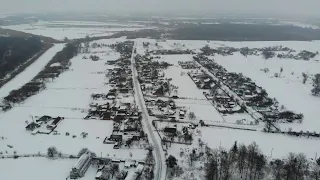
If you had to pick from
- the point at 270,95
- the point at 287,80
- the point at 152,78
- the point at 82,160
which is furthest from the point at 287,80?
the point at 82,160

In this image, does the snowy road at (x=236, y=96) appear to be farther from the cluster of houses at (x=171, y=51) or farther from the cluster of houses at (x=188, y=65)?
the cluster of houses at (x=171, y=51)

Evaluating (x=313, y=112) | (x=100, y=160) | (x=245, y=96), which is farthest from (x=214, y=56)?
(x=100, y=160)

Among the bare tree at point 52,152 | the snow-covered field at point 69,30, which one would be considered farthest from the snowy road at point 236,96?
the snow-covered field at point 69,30

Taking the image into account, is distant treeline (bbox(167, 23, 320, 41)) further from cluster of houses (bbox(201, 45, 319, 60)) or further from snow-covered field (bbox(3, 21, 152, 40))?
snow-covered field (bbox(3, 21, 152, 40))

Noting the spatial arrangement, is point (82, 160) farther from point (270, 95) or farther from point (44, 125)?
point (270, 95)

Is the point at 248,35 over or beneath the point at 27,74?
over

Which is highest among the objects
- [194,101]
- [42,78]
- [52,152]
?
[42,78]

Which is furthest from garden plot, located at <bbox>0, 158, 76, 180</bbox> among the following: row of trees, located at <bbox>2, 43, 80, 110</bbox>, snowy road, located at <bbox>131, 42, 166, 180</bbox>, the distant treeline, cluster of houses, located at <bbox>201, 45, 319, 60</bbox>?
the distant treeline
